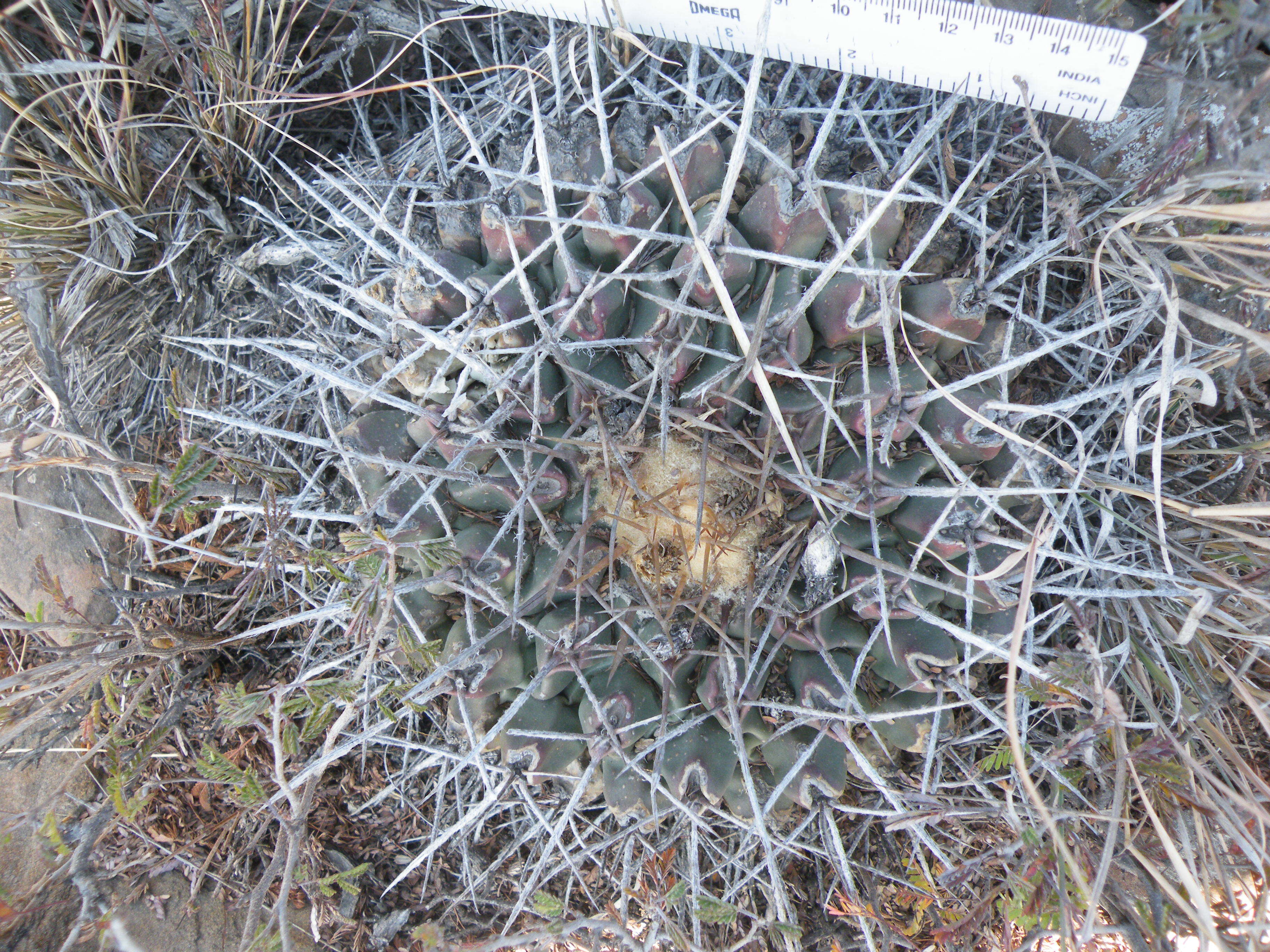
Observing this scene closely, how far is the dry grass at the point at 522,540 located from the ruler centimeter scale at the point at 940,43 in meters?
0.09

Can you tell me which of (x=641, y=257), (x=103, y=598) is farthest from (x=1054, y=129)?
(x=103, y=598)

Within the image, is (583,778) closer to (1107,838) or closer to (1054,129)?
(1107,838)

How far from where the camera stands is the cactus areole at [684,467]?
1.48m

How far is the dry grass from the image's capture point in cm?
160

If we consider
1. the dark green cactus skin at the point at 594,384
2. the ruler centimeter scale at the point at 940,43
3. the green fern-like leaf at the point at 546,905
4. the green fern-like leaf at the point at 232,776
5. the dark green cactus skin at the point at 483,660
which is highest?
the ruler centimeter scale at the point at 940,43

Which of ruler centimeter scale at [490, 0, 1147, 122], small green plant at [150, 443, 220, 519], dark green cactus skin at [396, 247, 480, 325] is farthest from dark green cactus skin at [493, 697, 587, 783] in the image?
ruler centimeter scale at [490, 0, 1147, 122]

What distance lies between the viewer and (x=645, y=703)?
5.45 feet

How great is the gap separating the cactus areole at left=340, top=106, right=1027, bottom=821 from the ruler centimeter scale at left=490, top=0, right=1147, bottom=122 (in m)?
0.26

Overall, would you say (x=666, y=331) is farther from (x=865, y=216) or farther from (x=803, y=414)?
(x=865, y=216)

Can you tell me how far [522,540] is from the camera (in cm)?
150

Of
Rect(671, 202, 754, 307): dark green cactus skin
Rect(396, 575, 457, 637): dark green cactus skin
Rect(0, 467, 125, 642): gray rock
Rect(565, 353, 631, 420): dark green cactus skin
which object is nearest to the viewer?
Rect(671, 202, 754, 307): dark green cactus skin

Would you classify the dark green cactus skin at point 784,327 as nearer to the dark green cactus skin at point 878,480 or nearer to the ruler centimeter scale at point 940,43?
the dark green cactus skin at point 878,480

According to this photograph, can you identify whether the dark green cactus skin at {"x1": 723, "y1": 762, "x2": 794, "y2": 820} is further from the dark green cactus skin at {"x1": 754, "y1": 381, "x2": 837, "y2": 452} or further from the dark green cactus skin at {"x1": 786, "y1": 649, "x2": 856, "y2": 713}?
the dark green cactus skin at {"x1": 754, "y1": 381, "x2": 837, "y2": 452}

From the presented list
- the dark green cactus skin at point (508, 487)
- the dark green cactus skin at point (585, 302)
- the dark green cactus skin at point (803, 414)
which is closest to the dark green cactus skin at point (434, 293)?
the dark green cactus skin at point (585, 302)
